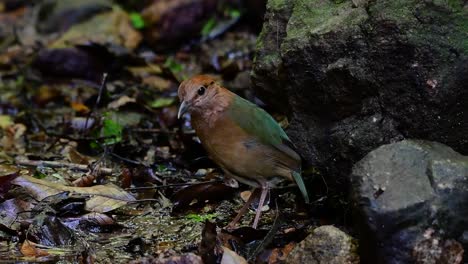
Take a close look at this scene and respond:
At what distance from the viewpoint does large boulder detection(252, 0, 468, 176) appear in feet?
12.1

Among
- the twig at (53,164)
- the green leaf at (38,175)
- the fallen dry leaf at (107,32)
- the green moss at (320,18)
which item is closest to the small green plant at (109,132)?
the twig at (53,164)

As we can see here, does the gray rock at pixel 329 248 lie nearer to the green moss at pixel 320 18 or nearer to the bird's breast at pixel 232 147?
the bird's breast at pixel 232 147

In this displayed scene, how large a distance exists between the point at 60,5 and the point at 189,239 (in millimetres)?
6084

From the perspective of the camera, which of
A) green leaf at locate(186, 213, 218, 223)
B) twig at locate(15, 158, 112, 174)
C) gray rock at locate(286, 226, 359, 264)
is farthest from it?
twig at locate(15, 158, 112, 174)

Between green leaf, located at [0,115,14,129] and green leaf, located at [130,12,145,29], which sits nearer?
green leaf, located at [0,115,14,129]

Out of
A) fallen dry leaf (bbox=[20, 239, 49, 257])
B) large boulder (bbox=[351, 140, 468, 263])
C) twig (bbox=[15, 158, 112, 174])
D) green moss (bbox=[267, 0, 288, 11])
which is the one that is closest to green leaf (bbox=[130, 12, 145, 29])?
twig (bbox=[15, 158, 112, 174])

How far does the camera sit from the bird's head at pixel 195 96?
13.0ft

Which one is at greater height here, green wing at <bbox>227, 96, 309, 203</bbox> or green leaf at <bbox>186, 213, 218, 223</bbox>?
green wing at <bbox>227, 96, 309, 203</bbox>

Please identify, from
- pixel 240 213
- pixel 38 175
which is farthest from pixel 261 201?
pixel 38 175

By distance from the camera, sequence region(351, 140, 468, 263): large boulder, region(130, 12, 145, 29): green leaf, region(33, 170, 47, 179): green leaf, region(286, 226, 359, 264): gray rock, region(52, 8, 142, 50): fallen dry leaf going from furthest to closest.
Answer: region(130, 12, 145, 29): green leaf < region(52, 8, 142, 50): fallen dry leaf < region(33, 170, 47, 179): green leaf < region(286, 226, 359, 264): gray rock < region(351, 140, 468, 263): large boulder

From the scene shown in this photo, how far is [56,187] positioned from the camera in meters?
4.46

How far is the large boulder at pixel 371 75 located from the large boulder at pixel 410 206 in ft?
1.38

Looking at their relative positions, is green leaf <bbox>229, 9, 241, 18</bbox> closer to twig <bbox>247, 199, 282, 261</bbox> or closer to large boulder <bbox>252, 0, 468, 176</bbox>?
large boulder <bbox>252, 0, 468, 176</bbox>

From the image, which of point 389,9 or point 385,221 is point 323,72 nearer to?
point 389,9
